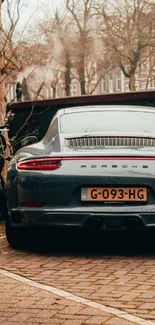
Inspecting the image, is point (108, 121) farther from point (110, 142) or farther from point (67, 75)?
point (67, 75)

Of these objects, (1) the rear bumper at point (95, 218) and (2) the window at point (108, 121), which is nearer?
(1) the rear bumper at point (95, 218)

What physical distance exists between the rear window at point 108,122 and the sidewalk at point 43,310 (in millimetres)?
2167

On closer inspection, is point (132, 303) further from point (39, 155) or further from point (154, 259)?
point (39, 155)

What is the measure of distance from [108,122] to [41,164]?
3.07 ft

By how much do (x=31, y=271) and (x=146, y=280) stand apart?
914 mm

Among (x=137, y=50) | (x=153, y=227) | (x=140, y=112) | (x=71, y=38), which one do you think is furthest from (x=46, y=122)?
(x=71, y=38)

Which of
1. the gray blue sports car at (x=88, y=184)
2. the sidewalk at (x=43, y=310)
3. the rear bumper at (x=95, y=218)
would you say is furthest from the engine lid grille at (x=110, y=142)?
the sidewalk at (x=43, y=310)

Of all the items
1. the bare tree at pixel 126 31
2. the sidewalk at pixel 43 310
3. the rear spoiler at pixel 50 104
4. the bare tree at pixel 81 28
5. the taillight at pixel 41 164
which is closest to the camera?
the sidewalk at pixel 43 310

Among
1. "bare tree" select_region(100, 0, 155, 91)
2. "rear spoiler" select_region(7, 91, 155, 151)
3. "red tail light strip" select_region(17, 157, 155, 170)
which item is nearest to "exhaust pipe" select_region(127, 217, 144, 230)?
"red tail light strip" select_region(17, 157, 155, 170)

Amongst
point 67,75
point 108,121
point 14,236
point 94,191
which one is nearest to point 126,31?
point 67,75

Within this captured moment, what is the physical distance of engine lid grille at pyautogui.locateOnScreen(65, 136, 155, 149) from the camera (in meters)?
6.30

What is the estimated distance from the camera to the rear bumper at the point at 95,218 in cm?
603

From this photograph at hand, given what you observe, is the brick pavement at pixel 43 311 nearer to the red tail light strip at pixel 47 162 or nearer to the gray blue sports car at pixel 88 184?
the gray blue sports car at pixel 88 184

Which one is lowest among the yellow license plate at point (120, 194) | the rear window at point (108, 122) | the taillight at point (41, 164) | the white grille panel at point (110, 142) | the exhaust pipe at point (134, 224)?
the exhaust pipe at point (134, 224)
